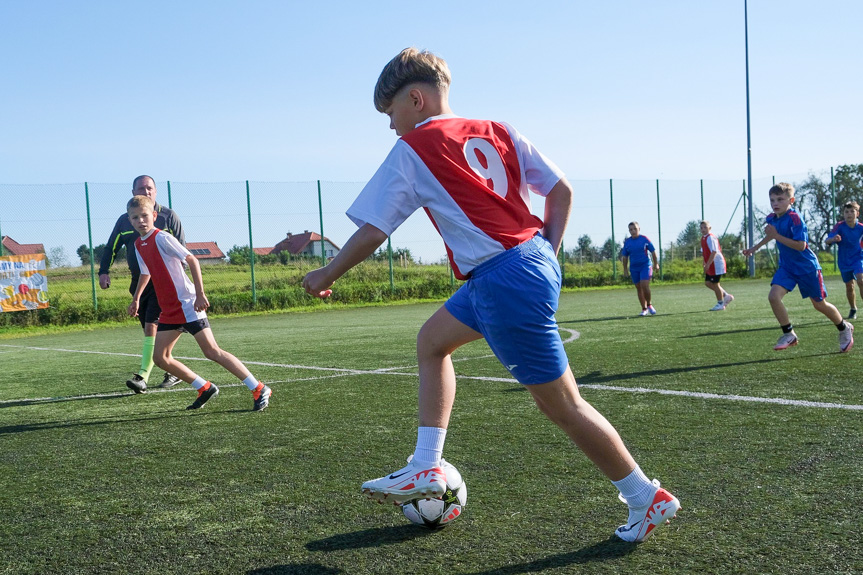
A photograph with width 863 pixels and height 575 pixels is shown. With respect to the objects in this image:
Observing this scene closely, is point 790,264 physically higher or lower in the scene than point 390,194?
lower

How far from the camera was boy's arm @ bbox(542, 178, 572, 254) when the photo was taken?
10.1 ft

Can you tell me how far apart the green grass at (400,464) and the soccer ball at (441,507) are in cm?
5

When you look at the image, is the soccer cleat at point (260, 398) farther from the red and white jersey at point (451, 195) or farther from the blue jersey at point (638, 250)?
the blue jersey at point (638, 250)

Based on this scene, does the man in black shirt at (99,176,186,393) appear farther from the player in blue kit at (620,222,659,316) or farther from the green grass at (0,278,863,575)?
the player in blue kit at (620,222,659,316)

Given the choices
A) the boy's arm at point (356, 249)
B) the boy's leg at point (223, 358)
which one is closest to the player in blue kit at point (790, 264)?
the boy's leg at point (223, 358)

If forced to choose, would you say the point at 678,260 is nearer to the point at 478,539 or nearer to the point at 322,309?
the point at 322,309

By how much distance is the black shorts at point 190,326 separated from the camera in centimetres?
621

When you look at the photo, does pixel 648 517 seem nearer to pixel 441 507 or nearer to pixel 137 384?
pixel 441 507

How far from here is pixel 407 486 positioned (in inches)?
116

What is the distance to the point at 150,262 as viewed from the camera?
6.30m

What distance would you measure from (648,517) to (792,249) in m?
6.57

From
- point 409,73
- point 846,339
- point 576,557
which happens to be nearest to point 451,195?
point 409,73

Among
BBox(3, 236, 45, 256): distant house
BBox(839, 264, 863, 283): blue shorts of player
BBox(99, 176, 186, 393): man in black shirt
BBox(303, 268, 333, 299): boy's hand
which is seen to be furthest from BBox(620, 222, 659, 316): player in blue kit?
BBox(3, 236, 45, 256): distant house

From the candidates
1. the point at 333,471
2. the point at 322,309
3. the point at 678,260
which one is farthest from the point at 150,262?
the point at 678,260
